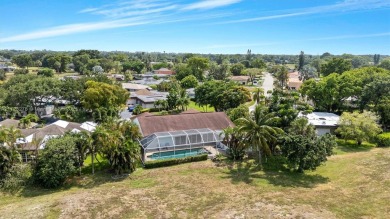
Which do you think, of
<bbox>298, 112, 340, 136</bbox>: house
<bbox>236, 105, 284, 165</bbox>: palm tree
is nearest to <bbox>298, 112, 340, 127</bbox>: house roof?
<bbox>298, 112, 340, 136</bbox>: house

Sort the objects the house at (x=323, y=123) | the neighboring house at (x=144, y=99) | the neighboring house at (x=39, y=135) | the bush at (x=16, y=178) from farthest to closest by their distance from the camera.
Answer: the neighboring house at (x=144, y=99) → the house at (x=323, y=123) → the neighboring house at (x=39, y=135) → the bush at (x=16, y=178)

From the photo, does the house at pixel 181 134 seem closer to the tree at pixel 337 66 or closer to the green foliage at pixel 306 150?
the green foliage at pixel 306 150

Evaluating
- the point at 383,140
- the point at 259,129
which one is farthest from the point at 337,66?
the point at 259,129

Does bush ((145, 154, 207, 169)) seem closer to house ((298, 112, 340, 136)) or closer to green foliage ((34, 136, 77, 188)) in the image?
green foliage ((34, 136, 77, 188))

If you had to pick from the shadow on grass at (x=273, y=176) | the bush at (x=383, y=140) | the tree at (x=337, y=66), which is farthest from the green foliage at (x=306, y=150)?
the tree at (x=337, y=66)

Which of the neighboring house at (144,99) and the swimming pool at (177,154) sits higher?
the neighboring house at (144,99)

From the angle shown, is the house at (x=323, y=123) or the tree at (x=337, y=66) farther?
the tree at (x=337, y=66)

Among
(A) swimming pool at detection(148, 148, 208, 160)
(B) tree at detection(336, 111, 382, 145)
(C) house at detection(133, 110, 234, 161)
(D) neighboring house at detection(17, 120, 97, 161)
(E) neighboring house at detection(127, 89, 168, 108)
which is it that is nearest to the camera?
(D) neighboring house at detection(17, 120, 97, 161)

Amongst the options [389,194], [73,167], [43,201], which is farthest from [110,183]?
[389,194]
